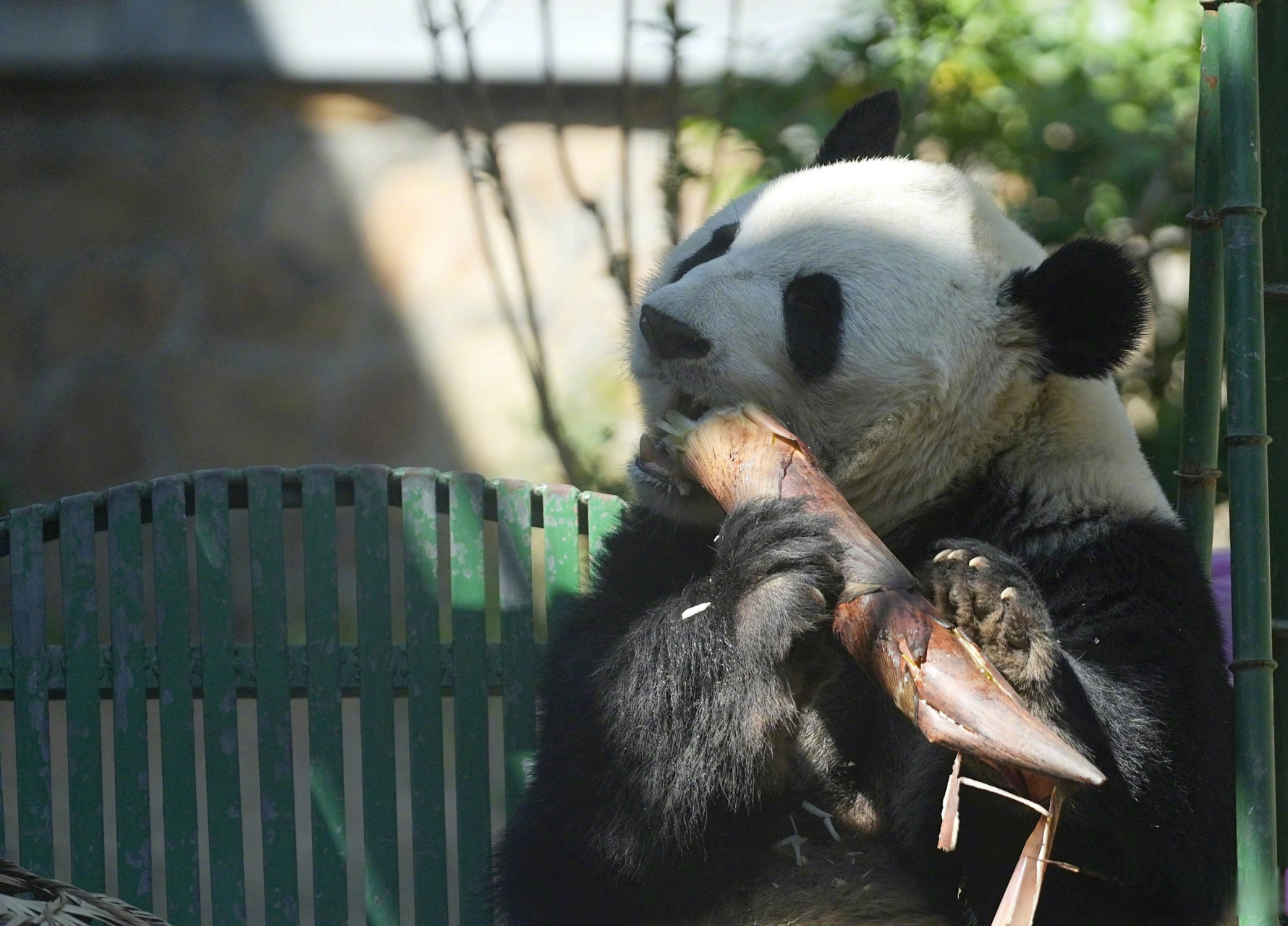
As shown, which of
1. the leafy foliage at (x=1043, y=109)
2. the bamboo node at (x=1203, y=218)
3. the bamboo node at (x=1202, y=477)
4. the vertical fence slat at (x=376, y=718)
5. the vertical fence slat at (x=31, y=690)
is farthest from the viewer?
the leafy foliage at (x=1043, y=109)

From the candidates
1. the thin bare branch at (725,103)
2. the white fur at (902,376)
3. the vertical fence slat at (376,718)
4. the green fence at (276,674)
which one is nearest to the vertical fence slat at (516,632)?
the green fence at (276,674)

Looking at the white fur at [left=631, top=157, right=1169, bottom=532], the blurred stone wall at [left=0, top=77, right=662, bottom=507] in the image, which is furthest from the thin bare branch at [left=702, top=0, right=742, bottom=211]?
the white fur at [left=631, top=157, right=1169, bottom=532]

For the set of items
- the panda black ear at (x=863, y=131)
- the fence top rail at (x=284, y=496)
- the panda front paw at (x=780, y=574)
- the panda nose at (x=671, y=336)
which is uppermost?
the panda black ear at (x=863, y=131)

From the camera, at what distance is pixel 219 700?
269 cm

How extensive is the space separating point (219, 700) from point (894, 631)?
5.26ft

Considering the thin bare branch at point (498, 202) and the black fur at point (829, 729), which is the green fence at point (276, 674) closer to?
the black fur at point (829, 729)

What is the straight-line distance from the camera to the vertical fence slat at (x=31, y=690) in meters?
2.60

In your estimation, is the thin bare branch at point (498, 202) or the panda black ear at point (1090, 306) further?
the thin bare branch at point (498, 202)

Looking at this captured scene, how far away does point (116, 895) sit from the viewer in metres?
2.66

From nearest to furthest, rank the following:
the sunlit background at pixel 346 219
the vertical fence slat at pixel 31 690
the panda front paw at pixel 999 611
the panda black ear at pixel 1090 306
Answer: the panda front paw at pixel 999 611
the panda black ear at pixel 1090 306
the vertical fence slat at pixel 31 690
the sunlit background at pixel 346 219

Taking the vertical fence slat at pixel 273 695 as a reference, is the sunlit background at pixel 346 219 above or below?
above

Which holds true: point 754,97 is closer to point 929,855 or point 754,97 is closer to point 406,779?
point 406,779

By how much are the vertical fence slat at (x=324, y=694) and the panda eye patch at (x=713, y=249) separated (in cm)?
87

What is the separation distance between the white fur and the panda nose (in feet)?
0.04
